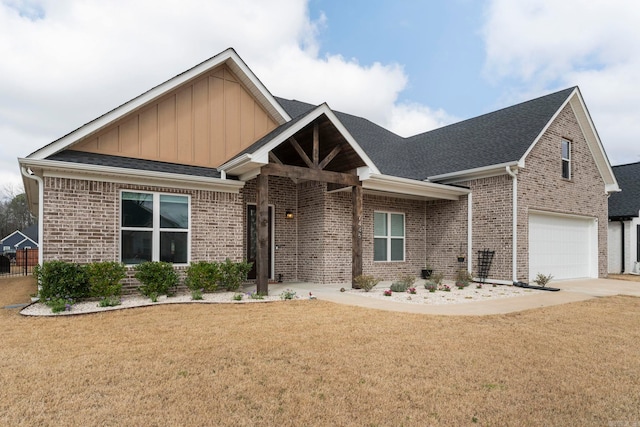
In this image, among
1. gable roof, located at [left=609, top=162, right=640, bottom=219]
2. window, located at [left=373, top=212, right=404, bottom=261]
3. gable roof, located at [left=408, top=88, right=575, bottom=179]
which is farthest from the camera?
gable roof, located at [left=609, top=162, right=640, bottom=219]

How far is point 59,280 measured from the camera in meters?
7.91

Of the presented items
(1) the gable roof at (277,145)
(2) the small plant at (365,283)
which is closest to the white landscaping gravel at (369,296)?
(2) the small plant at (365,283)

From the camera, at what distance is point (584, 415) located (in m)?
3.26

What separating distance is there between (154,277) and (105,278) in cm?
98

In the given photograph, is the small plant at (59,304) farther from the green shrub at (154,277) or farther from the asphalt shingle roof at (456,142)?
the asphalt shingle roof at (456,142)

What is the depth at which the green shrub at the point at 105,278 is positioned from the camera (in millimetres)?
8266

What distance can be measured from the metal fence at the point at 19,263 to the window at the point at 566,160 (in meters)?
20.5

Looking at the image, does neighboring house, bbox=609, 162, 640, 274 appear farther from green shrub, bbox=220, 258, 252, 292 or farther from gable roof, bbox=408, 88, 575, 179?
green shrub, bbox=220, 258, 252, 292

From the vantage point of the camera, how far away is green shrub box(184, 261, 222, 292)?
941 centimetres

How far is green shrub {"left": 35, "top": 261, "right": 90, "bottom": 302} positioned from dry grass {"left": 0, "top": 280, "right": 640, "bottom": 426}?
0.92 meters

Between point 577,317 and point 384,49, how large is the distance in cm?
1450

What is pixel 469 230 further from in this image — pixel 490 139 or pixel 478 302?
pixel 478 302

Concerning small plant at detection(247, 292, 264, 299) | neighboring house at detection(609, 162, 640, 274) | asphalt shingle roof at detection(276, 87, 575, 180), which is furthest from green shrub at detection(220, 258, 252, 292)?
neighboring house at detection(609, 162, 640, 274)

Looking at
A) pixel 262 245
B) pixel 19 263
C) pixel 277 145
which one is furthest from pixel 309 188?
pixel 19 263
